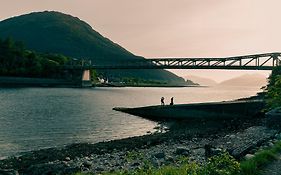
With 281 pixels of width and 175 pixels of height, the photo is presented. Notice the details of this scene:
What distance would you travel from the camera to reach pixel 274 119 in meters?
31.0

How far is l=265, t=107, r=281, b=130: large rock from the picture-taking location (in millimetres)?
30144

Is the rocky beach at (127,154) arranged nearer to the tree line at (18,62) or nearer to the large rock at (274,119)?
the large rock at (274,119)

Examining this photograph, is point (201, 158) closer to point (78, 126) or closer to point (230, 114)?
→ point (78, 126)

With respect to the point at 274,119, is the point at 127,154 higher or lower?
lower

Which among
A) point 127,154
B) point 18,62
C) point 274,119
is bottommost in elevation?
point 127,154

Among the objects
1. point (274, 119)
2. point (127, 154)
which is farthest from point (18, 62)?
point (274, 119)

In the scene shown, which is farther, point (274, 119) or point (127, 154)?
point (274, 119)

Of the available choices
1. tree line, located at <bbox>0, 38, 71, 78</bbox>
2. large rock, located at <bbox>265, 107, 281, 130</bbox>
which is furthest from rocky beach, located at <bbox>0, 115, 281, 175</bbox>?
tree line, located at <bbox>0, 38, 71, 78</bbox>

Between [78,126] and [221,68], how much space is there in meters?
107

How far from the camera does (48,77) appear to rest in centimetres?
19888

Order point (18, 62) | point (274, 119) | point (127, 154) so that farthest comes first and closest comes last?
point (18, 62), point (274, 119), point (127, 154)

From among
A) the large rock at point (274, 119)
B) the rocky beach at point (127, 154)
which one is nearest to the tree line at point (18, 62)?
the rocky beach at point (127, 154)

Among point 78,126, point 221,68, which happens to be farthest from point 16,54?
point 78,126

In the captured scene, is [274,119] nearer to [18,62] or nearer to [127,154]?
[127,154]
